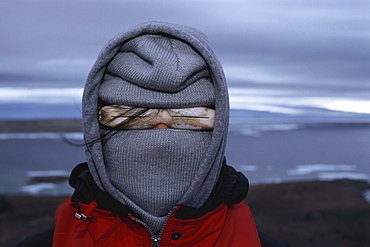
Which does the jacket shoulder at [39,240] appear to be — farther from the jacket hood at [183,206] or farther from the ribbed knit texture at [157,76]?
the ribbed knit texture at [157,76]

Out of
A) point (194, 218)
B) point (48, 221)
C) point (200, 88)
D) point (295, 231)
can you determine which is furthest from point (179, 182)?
point (48, 221)

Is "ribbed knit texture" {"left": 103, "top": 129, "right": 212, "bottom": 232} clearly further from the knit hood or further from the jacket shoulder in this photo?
the jacket shoulder

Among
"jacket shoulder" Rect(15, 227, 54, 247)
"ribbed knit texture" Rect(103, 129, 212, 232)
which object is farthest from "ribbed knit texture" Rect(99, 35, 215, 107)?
"jacket shoulder" Rect(15, 227, 54, 247)

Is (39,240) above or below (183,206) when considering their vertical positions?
below

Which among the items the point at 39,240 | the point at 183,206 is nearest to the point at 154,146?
the point at 183,206

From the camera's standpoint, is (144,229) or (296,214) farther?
(296,214)

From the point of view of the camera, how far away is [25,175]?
3459 centimetres

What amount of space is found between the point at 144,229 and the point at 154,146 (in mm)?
338

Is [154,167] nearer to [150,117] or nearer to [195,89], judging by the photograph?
[150,117]

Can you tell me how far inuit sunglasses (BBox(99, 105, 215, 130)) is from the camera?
4.91ft

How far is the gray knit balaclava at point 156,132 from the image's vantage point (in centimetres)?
148

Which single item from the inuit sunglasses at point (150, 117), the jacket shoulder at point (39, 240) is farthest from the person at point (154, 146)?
the jacket shoulder at point (39, 240)

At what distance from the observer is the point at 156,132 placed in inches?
59.6

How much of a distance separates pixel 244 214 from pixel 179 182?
416 mm
